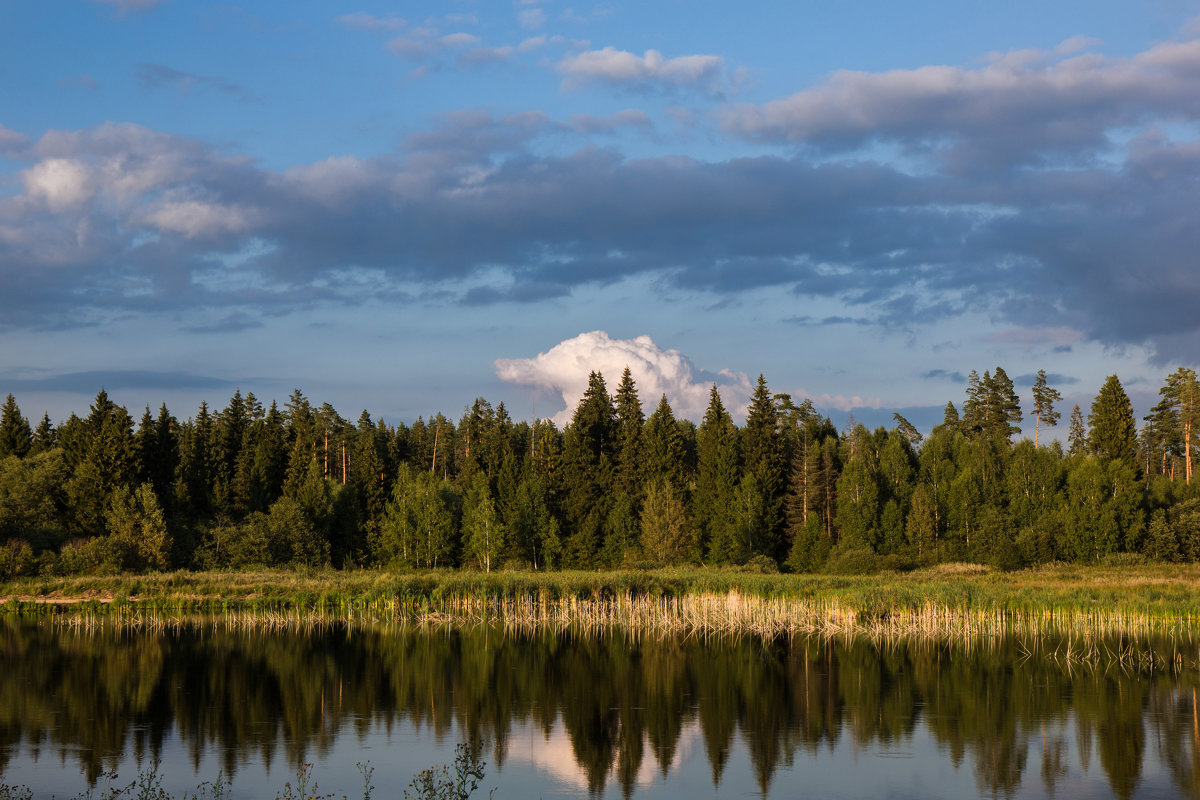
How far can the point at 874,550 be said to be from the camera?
82.3 metres

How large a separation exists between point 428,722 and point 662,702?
638cm

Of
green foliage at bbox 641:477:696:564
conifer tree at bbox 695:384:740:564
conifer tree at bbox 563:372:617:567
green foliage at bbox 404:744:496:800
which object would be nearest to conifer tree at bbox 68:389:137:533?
conifer tree at bbox 563:372:617:567

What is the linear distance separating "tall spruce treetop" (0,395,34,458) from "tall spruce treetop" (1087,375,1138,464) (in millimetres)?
92635

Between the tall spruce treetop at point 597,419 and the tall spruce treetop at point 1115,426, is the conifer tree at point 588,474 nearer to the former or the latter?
the tall spruce treetop at point 597,419

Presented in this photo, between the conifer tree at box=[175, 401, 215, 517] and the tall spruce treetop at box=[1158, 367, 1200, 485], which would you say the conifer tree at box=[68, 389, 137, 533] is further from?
the tall spruce treetop at box=[1158, 367, 1200, 485]

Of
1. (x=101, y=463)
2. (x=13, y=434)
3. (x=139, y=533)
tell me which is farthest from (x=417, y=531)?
(x=13, y=434)

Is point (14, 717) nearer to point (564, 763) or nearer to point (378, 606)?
point (564, 763)

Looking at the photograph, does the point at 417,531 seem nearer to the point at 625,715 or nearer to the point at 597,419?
the point at 597,419

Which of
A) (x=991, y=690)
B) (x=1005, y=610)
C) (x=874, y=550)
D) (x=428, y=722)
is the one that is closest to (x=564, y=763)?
(x=428, y=722)

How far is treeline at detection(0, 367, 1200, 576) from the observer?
78312 millimetres

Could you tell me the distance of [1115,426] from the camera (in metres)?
85.8

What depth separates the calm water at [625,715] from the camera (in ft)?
66.4

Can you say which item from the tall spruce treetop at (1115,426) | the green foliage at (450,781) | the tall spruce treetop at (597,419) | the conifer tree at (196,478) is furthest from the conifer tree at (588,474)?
the green foliage at (450,781)

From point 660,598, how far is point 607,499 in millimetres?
38089
